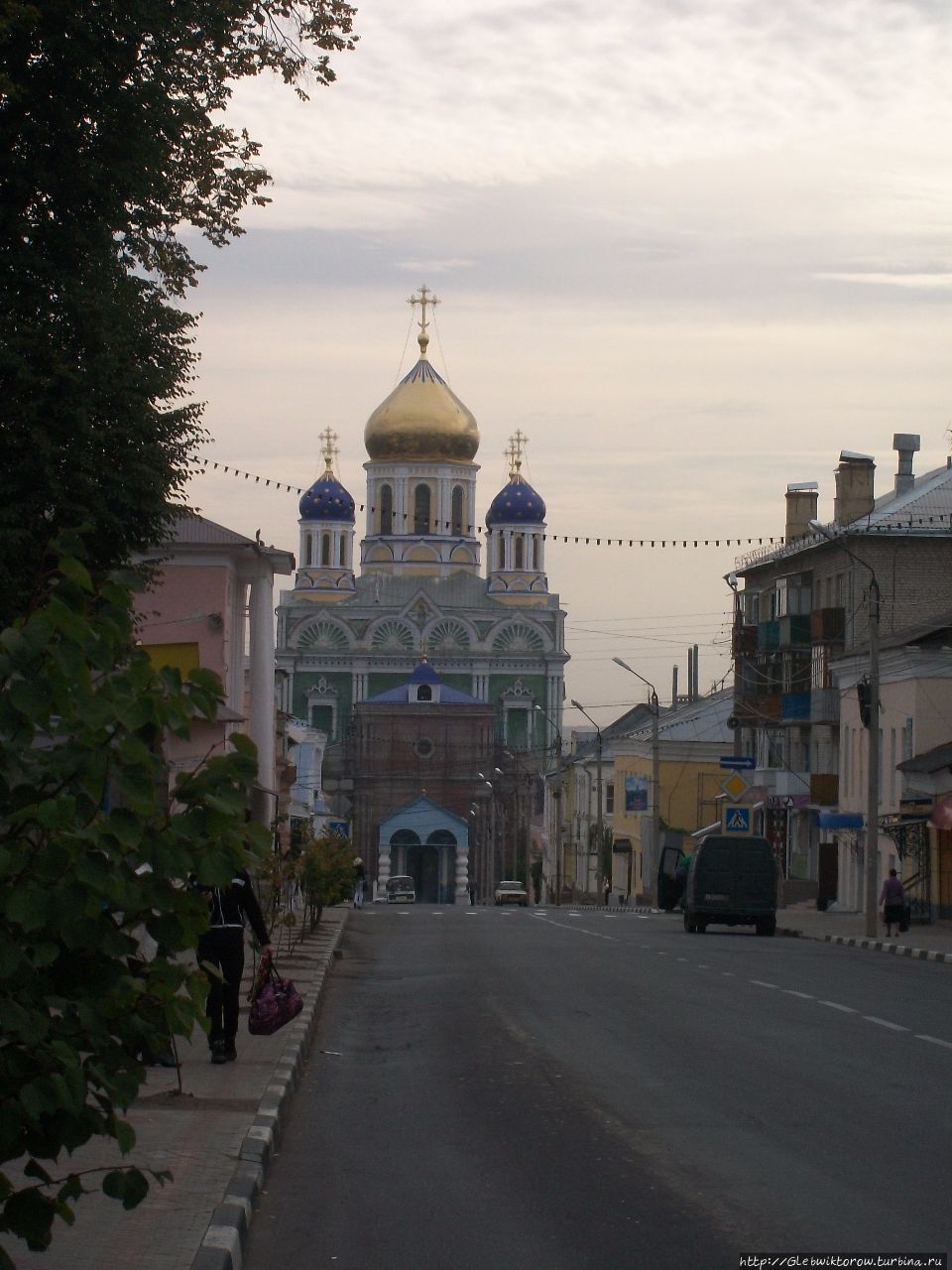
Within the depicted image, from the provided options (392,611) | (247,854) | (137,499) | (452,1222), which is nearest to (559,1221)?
(452,1222)

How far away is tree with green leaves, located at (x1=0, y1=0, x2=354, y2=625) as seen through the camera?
45.4ft

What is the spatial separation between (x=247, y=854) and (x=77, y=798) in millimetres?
492

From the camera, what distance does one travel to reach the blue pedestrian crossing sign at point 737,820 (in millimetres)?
39188

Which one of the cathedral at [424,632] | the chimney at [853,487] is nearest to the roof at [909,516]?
the chimney at [853,487]

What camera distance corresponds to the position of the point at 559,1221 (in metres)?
7.42

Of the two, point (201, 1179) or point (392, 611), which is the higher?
point (392, 611)

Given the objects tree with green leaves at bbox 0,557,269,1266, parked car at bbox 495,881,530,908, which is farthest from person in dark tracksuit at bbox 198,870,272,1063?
parked car at bbox 495,881,530,908

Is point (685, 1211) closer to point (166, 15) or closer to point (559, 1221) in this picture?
point (559, 1221)

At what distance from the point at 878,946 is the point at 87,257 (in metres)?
19.8

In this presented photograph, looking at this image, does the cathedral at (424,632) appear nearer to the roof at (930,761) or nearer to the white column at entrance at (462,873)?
the white column at entrance at (462,873)

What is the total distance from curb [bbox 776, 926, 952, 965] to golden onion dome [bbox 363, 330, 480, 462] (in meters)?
70.6

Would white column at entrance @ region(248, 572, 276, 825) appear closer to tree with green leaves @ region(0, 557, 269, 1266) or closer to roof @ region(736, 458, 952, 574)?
roof @ region(736, 458, 952, 574)

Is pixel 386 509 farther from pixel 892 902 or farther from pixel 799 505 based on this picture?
pixel 892 902

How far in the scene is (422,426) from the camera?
105 metres
